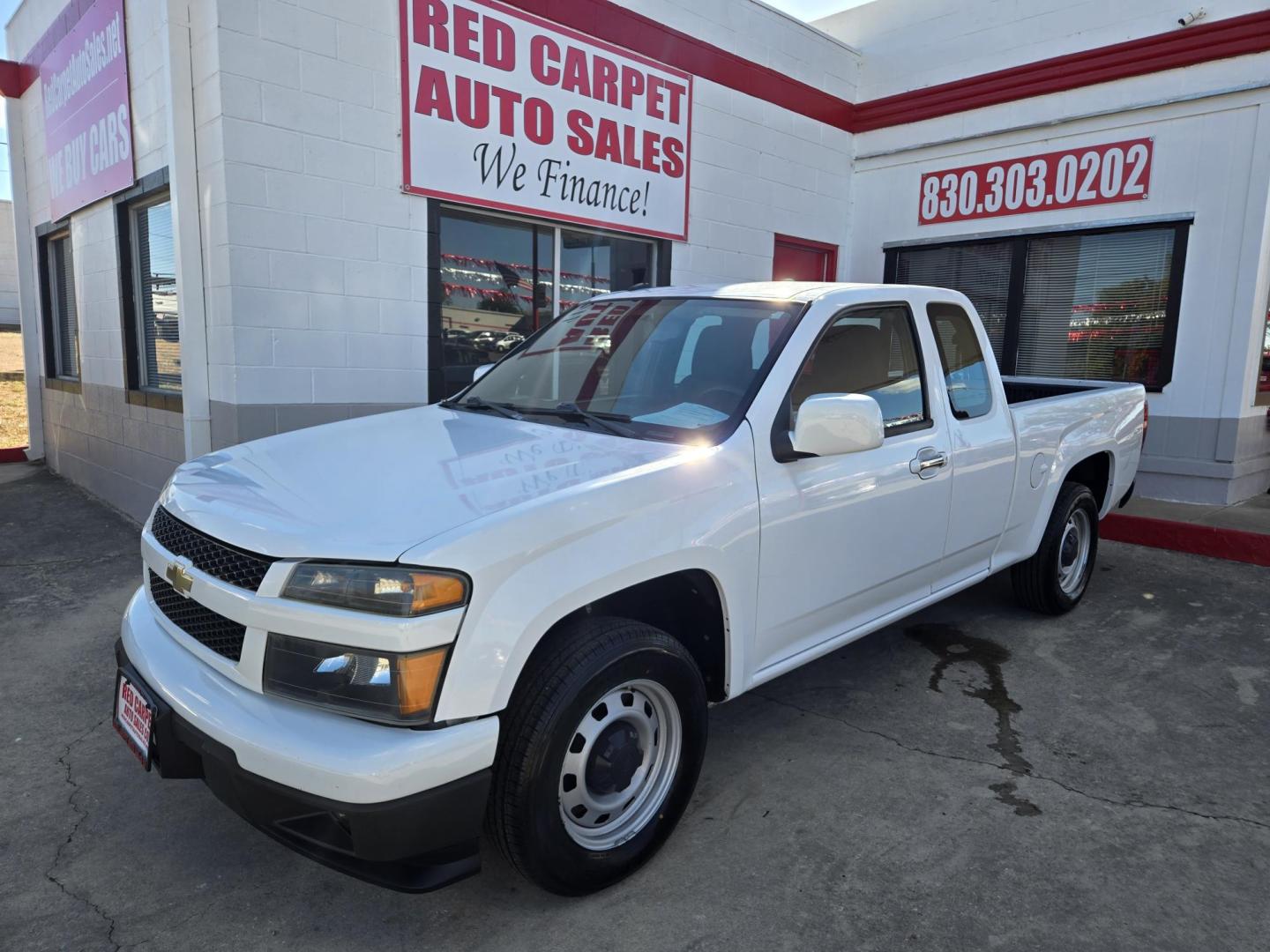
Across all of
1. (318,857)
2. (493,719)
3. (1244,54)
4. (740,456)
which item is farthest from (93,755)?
(1244,54)

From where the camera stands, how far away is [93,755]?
3.43 meters

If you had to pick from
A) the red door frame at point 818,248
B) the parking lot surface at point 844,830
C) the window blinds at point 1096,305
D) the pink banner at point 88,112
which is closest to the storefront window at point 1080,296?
the window blinds at point 1096,305

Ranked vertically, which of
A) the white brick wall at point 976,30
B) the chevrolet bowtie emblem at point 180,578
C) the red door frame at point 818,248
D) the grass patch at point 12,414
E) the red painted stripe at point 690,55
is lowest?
the grass patch at point 12,414

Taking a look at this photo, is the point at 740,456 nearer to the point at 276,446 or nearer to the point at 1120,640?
the point at 276,446

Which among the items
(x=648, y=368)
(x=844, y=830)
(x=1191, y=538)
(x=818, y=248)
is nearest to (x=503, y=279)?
(x=648, y=368)

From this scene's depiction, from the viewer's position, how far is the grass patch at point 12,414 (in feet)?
38.8

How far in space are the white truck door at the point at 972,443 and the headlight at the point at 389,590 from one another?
8.35 feet

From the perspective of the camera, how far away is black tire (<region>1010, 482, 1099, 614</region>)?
4891 mm

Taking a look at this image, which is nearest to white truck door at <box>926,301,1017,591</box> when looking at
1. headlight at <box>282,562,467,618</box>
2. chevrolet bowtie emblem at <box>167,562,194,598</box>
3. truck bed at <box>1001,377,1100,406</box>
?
truck bed at <box>1001,377,1100,406</box>

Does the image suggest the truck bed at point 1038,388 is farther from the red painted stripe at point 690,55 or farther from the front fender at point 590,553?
the red painted stripe at point 690,55

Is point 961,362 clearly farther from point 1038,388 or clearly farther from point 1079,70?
point 1079,70

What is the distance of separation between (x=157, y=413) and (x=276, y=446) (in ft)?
14.0

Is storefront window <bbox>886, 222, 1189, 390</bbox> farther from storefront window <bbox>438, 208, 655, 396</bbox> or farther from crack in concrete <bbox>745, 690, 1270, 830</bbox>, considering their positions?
crack in concrete <bbox>745, 690, 1270, 830</bbox>

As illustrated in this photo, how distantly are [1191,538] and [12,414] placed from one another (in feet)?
54.5
